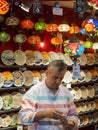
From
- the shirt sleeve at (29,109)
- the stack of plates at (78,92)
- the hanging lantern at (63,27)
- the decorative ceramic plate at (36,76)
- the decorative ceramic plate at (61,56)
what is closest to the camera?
the shirt sleeve at (29,109)

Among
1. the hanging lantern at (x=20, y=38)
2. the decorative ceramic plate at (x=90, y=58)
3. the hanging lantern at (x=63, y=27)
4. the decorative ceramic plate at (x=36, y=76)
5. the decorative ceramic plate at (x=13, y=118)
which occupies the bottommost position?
the decorative ceramic plate at (x=13, y=118)

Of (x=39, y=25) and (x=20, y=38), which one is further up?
(x=39, y=25)

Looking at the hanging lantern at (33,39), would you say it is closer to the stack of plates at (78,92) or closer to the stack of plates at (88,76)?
the stack of plates at (78,92)

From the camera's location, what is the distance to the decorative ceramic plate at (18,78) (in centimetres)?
495

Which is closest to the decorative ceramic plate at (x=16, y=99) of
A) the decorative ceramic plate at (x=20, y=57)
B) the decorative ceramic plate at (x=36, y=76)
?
the decorative ceramic plate at (x=36, y=76)

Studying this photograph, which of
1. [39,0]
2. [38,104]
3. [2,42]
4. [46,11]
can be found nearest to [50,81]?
[38,104]

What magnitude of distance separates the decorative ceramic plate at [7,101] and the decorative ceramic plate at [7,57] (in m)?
0.53

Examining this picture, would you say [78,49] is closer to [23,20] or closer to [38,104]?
[23,20]

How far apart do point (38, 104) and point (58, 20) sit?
3.76m

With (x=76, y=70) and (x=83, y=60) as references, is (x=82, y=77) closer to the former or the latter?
(x=83, y=60)

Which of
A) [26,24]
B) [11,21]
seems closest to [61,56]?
[26,24]

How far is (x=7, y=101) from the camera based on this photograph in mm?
4824

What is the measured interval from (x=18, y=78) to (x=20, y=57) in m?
0.35

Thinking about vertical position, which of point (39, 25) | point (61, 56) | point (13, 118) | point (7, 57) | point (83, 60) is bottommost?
point (13, 118)
